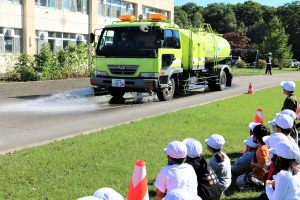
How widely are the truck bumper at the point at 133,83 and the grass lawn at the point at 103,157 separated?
3267 mm

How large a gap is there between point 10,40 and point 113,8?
1384cm

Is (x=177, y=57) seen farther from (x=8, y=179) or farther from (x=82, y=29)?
(x=82, y=29)

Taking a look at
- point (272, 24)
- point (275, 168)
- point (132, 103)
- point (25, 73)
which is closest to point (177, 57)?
point (132, 103)

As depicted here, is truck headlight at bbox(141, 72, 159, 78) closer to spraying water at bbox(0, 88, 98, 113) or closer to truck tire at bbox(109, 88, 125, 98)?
truck tire at bbox(109, 88, 125, 98)

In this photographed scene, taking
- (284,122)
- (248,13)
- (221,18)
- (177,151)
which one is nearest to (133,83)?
(284,122)

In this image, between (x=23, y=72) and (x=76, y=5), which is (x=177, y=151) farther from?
(x=76, y=5)

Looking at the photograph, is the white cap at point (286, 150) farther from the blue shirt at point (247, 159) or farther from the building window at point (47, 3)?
the building window at point (47, 3)

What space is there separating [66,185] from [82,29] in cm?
3069

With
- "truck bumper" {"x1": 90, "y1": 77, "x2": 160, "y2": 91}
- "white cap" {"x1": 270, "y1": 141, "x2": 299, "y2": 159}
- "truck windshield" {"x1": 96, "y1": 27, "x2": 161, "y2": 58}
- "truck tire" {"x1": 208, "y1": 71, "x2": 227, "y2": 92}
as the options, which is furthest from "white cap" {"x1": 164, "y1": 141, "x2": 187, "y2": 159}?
"truck tire" {"x1": 208, "y1": 71, "x2": 227, "y2": 92}

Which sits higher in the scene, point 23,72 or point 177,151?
point 23,72

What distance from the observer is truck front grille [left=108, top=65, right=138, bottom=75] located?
15734 mm

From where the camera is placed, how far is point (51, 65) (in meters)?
26.2

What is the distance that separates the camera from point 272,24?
76000 mm

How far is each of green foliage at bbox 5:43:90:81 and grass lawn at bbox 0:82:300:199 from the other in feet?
47.9
